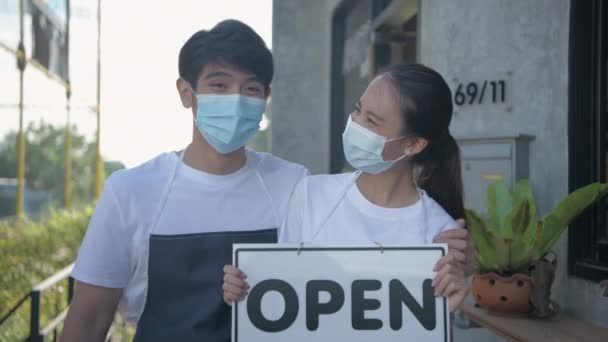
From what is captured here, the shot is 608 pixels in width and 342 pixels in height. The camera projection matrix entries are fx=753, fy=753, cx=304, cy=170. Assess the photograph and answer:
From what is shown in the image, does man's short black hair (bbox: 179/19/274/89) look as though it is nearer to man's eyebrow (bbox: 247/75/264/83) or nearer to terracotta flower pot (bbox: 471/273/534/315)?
man's eyebrow (bbox: 247/75/264/83)

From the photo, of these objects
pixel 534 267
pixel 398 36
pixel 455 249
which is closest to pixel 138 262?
pixel 455 249

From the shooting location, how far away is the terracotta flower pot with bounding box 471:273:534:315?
3.14 m

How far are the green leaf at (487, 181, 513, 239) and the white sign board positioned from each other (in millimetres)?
1534

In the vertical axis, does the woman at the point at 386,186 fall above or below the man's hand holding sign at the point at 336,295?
above

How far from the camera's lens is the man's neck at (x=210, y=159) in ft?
6.68

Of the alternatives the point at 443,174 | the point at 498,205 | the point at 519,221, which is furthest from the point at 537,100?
the point at 443,174

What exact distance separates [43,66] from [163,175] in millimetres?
7811

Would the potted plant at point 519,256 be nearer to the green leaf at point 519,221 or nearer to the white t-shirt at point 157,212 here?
the green leaf at point 519,221

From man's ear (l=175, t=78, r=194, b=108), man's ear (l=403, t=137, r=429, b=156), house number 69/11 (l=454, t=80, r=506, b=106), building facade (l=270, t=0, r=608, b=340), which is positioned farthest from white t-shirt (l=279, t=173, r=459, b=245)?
house number 69/11 (l=454, t=80, r=506, b=106)

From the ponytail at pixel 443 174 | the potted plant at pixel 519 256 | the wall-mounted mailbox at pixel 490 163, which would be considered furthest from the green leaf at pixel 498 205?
the ponytail at pixel 443 174

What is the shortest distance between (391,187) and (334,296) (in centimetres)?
32

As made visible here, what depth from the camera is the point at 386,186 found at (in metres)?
1.97

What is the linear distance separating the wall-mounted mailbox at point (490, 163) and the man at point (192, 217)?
6.82ft

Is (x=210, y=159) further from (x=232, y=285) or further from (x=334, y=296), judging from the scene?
(x=334, y=296)
